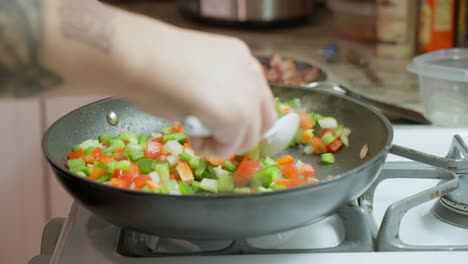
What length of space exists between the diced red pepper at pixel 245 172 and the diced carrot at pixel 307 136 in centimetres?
14

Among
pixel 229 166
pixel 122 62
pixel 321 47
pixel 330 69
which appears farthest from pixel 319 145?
pixel 321 47

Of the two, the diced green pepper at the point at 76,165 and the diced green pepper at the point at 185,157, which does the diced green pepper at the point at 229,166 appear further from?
the diced green pepper at the point at 76,165

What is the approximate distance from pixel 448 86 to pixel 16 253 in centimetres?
86

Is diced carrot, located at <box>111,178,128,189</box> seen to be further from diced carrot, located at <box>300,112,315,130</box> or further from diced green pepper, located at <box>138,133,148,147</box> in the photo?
diced carrot, located at <box>300,112,315,130</box>

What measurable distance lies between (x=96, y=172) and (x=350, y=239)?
0.28 meters

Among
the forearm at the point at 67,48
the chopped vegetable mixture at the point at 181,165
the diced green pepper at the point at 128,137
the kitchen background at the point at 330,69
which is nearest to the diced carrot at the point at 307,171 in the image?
the chopped vegetable mixture at the point at 181,165

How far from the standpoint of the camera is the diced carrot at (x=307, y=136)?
930 mm

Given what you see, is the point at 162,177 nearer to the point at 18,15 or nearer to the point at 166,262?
the point at 166,262

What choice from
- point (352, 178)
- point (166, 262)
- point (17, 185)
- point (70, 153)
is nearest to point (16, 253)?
point (17, 185)

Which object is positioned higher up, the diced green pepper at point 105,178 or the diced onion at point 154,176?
the diced onion at point 154,176

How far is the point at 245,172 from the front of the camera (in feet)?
2.61

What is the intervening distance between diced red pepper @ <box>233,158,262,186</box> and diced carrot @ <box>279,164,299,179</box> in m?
0.03

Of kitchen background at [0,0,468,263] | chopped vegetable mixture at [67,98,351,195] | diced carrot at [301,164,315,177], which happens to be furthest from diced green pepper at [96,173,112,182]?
kitchen background at [0,0,468,263]

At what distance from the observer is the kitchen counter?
4.48 feet
